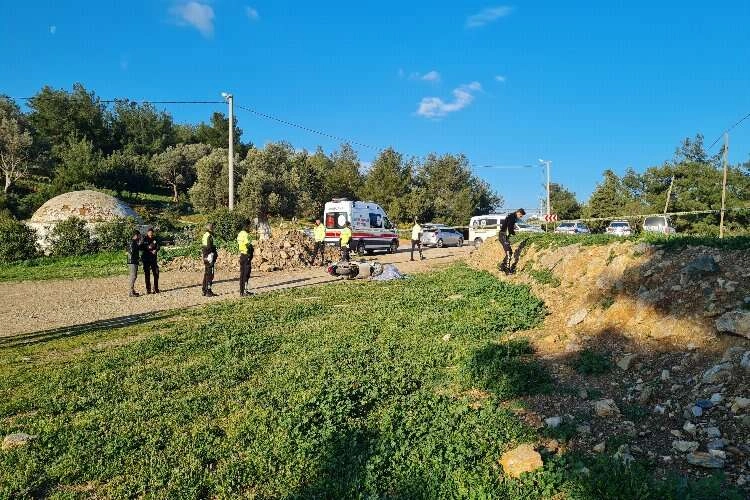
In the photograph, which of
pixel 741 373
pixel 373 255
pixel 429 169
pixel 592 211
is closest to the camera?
pixel 741 373

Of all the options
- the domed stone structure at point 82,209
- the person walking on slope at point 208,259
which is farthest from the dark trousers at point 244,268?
the domed stone structure at point 82,209

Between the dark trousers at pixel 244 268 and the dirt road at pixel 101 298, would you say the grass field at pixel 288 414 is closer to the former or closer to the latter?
the dirt road at pixel 101 298

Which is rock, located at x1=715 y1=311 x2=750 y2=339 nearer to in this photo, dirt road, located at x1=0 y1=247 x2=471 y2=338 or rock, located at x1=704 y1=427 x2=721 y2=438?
rock, located at x1=704 y1=427 x2=721 y2=438

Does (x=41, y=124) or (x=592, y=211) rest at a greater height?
(x=41, y=124)

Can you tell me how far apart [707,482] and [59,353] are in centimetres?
882

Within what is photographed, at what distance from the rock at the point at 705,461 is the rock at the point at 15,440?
580cm

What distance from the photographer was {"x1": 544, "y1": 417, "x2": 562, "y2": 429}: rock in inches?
188

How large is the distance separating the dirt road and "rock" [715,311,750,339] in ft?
34.0

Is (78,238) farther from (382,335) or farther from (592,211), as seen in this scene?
(592,211)

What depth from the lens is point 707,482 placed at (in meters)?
3.47

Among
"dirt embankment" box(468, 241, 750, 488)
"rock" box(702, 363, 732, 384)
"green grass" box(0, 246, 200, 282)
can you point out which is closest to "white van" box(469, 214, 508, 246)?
"green grass" box(0, 246, 200, 282)

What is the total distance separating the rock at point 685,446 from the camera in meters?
4.06

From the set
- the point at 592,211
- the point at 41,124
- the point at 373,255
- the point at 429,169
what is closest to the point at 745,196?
the point at 592,211

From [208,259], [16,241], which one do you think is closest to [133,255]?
[208,259]
